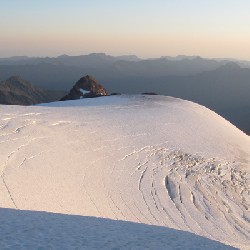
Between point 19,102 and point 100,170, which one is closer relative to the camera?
point 100,170

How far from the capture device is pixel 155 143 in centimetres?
2588

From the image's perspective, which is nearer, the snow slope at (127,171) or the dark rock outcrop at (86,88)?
the snow slope at (127,171)

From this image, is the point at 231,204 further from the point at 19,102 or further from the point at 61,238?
the point at 19,102

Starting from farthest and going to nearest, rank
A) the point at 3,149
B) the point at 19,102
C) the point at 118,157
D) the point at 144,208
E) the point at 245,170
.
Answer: the point at 19,102
the point at 245,170
the point at 118,157
the point at 3,149
the point at 144,208

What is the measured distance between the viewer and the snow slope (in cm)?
1614

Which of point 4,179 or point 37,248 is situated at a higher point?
point 37,248

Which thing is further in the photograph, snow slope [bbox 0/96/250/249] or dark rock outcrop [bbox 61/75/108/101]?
dark rock outcrop [bbox 61/75/108/101]

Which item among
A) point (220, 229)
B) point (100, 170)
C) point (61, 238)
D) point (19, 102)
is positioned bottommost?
point (19, 102)

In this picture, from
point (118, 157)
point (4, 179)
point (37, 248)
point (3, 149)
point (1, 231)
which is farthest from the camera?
point (118, 157)

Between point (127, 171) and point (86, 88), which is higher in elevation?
point (127, 171)

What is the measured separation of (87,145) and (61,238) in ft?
46.5

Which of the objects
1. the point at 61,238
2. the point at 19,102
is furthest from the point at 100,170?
the point at 19,102

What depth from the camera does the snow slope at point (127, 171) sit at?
16141 millimetres

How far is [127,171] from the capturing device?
20.7 metres
